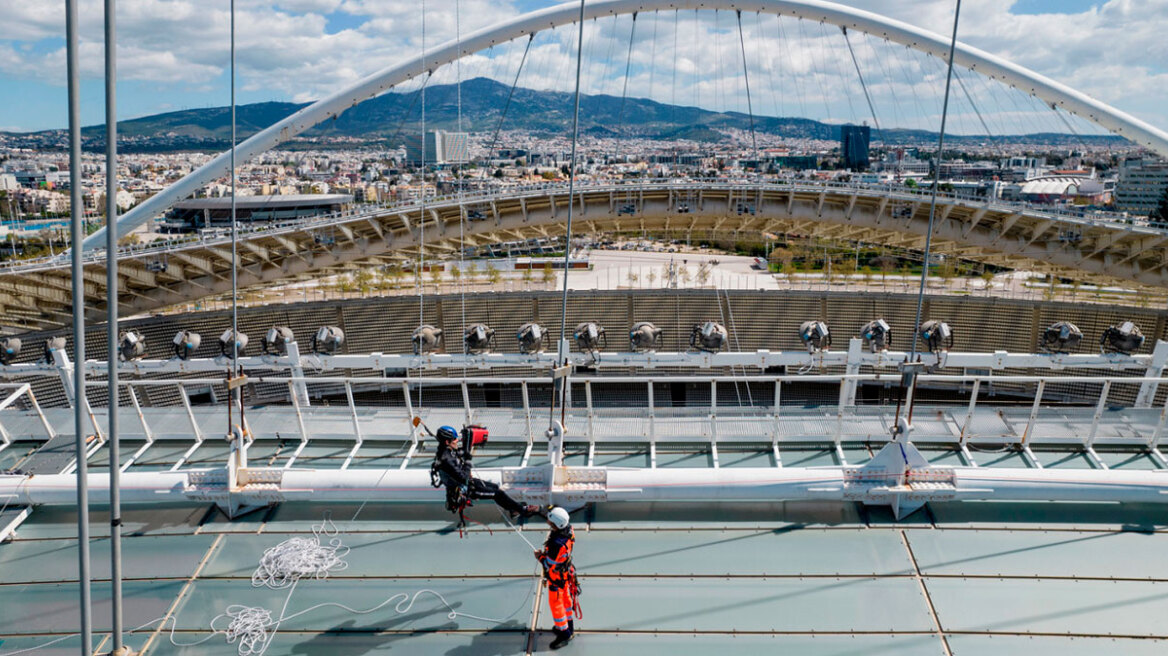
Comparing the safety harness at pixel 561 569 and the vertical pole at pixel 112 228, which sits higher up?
the vertical pole at pixel 112 228

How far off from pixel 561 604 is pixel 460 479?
1334mm

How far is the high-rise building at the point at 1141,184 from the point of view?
2854 inches

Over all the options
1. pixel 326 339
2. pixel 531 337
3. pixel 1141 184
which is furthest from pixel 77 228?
pixel 1141 184

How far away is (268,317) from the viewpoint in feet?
81.8

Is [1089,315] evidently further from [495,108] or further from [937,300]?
[495,108]

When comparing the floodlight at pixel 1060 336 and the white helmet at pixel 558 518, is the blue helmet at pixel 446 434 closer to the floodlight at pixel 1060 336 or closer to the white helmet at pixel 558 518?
the white helmet at pixel 558 518

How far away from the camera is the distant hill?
3123cm

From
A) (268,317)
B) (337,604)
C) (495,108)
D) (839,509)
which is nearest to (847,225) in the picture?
(495,108)

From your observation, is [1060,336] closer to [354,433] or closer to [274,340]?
[354,433]

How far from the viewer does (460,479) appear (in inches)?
220

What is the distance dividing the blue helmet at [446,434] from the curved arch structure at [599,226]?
71.6 feet

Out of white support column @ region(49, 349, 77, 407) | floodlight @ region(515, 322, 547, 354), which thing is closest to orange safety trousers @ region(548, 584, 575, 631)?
white support column @ region(49, 349, 77, 407)

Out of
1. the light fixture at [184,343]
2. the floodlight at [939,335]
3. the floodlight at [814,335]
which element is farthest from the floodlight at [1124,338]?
the light fixture at [184,343]

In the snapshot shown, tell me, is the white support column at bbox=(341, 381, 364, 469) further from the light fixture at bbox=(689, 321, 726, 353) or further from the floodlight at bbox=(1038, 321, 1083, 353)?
the floodlight at bbox=(1038, 321, 1083, 353)
